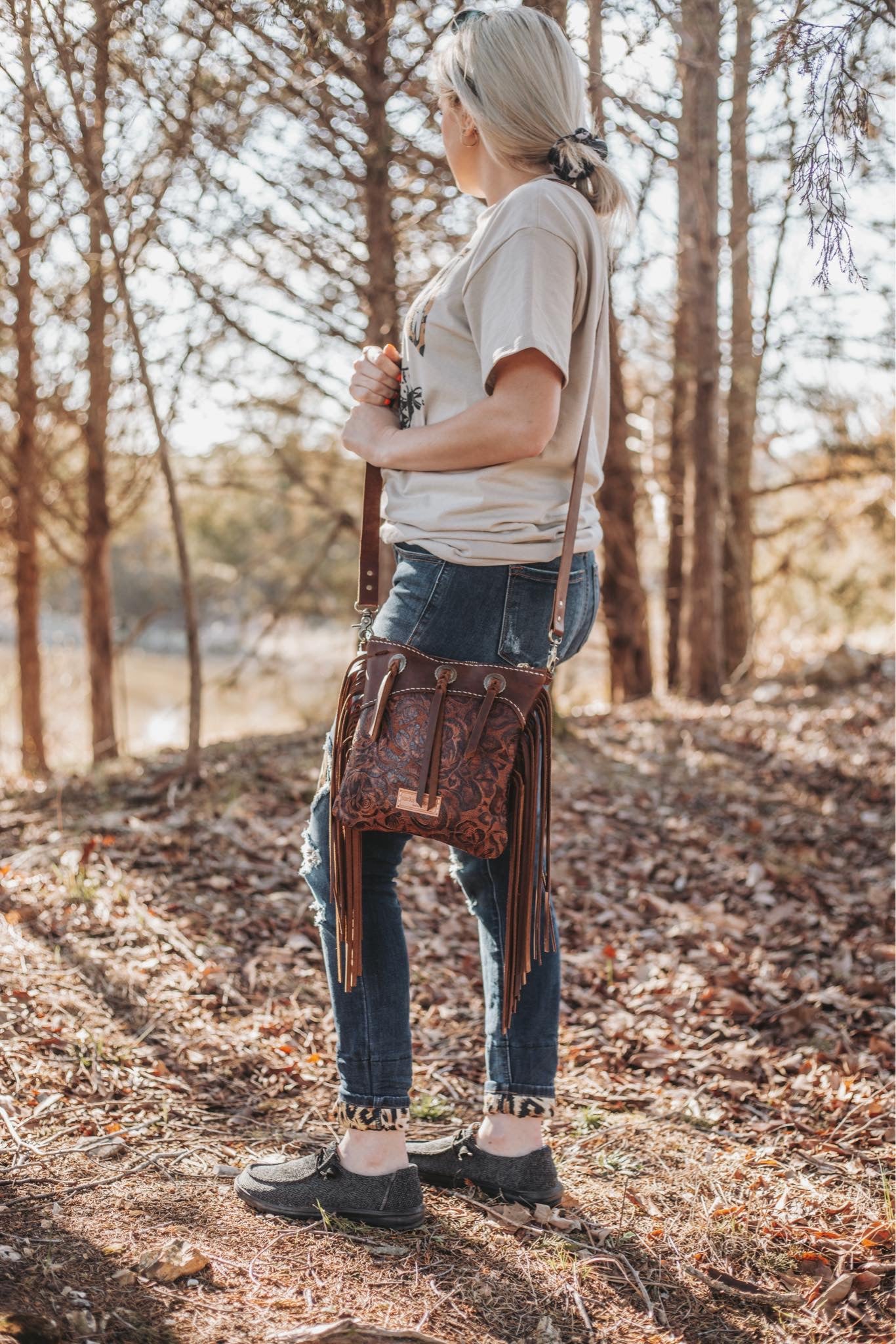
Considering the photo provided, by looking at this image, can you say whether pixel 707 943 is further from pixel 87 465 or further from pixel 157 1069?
pixel 87 465

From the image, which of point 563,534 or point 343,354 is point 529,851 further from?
point 343,354

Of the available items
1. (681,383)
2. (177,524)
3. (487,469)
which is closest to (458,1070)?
(487,469)

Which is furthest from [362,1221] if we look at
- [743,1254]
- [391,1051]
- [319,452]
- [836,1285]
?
[319,452]

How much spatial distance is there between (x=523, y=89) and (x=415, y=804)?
4.11ft

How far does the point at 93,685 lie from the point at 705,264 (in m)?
5.67

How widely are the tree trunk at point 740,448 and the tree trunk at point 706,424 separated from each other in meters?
0.45

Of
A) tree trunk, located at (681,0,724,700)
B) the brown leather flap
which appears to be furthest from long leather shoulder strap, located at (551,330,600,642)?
tree trunk, located at (681,0,724,700)

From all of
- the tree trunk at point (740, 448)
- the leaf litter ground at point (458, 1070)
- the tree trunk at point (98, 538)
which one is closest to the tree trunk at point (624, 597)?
the tree trunk at point (740, 448)

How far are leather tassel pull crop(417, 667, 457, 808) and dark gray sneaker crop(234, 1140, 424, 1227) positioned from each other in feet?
2.44

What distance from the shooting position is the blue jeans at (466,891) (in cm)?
184

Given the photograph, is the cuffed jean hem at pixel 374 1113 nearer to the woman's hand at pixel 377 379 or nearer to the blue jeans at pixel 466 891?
the blue jeans at pixel 466 891

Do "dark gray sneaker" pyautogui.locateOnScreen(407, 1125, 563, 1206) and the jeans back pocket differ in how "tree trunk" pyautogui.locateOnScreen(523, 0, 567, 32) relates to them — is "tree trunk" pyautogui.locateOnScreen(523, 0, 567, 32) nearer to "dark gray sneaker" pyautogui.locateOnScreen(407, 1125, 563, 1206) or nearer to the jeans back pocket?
the jeans back pocket

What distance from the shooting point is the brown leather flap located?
1816mm

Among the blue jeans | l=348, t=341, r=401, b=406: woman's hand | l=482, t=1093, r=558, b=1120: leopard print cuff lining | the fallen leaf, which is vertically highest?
l=348, t=341, r=401, b=406: woman's hand
